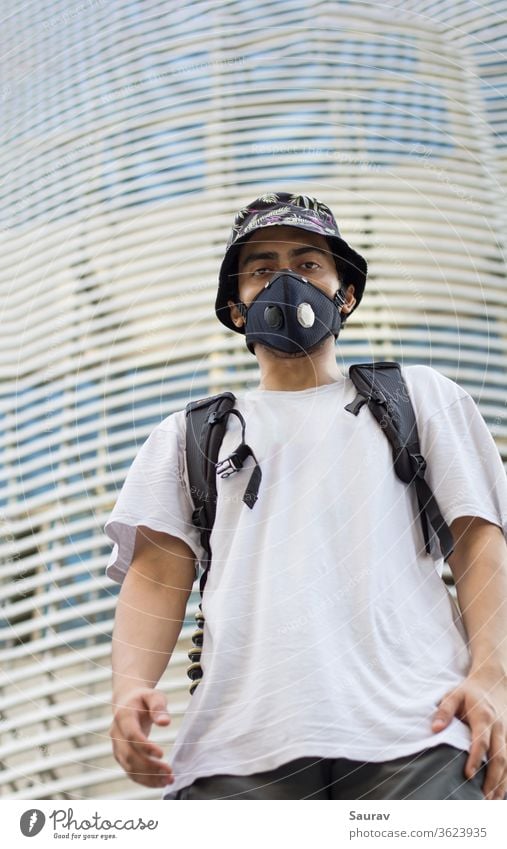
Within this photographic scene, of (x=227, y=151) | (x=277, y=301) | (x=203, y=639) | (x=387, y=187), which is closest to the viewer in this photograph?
(x=203, y=639)

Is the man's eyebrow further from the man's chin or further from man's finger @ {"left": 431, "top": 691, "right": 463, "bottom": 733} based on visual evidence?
man's finger @ {"left": 431, "top": 691, "right": 463, "bottom": 733}

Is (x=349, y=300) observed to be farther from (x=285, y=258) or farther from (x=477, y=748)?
(x=477, y=748)

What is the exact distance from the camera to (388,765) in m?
0.85

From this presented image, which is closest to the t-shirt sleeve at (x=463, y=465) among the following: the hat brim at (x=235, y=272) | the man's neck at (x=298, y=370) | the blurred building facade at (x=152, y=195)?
the man's neck at (x=298, y=370)

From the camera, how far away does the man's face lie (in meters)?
1.18

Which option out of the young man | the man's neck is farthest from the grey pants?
the man's neck

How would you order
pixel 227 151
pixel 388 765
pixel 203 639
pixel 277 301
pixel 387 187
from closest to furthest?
pixel 388 765
pixel 203 639
pixel 277 301
pixel 387 187
pixel 227 151

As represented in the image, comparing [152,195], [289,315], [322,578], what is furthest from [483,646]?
[152,195]

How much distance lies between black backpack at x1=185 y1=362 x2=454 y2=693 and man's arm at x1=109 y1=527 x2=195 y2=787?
3 cm

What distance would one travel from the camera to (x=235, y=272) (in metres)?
1.26

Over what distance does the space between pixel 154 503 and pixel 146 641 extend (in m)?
0.17

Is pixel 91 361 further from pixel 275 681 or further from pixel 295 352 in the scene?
pixel 275 681
